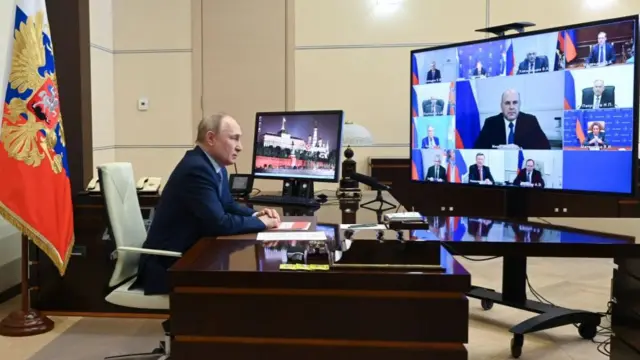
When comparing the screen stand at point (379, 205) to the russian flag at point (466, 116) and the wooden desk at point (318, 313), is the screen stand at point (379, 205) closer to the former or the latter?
the russian flag at point (466, 116)

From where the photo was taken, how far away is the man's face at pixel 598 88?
244 cm

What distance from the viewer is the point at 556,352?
2990 mm

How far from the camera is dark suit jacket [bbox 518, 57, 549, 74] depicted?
263cm

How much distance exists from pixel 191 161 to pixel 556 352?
6.60ft

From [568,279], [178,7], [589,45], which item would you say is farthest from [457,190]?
[178,7]

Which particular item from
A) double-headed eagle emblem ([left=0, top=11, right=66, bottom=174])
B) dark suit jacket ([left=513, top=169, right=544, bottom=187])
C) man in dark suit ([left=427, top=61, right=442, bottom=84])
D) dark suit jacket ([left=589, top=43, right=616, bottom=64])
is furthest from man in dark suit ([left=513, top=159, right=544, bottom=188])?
double-headed eagle emblem ([left=0, top=11, right=66, bottom=174])

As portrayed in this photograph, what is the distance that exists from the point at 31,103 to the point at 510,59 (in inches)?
91.6

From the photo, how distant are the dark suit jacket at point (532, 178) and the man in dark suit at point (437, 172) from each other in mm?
403

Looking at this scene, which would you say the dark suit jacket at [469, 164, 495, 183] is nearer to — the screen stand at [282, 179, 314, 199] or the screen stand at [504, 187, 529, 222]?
the screen stand at [504, 187, 529, 222]

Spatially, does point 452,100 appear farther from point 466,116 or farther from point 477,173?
point 477,173

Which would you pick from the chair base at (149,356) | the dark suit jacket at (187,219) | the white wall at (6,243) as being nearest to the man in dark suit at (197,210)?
the dark suit jacket at (187,219)

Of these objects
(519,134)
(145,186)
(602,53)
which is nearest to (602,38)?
(602,53)

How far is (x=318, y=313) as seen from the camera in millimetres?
1632

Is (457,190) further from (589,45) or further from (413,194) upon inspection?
(589,45)
